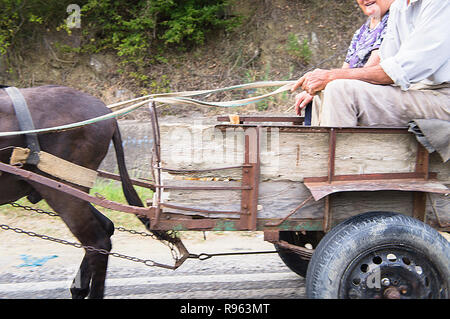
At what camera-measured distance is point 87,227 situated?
3025mm

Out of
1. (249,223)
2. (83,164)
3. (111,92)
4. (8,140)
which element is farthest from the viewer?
(111,92)

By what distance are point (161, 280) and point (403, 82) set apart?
2.33m

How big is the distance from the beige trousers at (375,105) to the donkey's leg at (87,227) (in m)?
1.71

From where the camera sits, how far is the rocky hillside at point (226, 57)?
8469mm

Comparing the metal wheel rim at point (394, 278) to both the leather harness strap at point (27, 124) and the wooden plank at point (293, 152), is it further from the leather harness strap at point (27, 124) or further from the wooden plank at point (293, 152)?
the leather harness strap at point (27, 124)

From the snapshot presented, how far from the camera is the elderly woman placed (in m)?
3.20

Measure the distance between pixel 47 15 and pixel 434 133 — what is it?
27.0 ft

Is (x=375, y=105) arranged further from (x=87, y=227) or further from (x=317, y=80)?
(x=87, y=227)

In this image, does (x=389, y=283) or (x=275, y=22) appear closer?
(x=389, y=283)

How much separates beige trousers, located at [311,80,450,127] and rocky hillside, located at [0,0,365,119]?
5720 mm

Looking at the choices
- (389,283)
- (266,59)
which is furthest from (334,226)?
(266,59)
